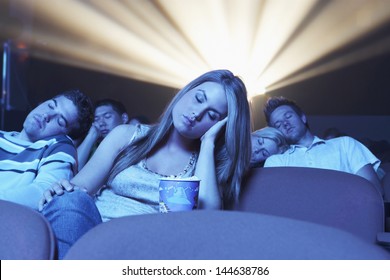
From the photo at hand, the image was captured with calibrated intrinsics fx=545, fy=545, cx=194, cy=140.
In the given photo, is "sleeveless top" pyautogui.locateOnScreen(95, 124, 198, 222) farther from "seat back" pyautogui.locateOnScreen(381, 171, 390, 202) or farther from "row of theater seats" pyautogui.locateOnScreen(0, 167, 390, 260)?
"seat back" pyautogui.locateOnScreen(381, 171, 390, 202)

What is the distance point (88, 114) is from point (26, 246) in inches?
49.1

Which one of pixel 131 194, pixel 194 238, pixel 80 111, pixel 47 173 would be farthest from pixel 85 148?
pixel 194 238

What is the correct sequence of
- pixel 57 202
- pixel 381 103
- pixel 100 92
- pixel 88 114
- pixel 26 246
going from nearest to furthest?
1. pixel 26 246
2. pixel 57 202
3. pixel 88 114
4. pixel 381 103
5. pixel 100 92

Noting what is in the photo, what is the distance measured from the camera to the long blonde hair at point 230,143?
1.42 metres

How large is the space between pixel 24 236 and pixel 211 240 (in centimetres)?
26

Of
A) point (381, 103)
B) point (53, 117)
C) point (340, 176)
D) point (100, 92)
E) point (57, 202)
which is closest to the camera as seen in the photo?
→ point (57, 202)

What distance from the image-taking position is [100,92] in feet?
16.5

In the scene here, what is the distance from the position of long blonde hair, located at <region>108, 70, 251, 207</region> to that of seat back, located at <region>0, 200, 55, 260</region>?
634 mm

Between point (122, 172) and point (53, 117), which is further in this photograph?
point (53, 117)

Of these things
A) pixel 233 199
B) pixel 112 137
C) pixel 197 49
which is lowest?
pixel 233 199

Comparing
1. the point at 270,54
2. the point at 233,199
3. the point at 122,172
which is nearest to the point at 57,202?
the point at 122,172

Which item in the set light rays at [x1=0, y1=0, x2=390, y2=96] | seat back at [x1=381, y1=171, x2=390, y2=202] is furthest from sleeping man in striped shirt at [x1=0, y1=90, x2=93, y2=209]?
light rays at [x1=0, y1=0, x2=390, y2=96]

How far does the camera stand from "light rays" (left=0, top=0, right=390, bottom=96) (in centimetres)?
423

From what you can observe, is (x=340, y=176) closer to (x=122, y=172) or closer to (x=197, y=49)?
(x=122, y=172)
